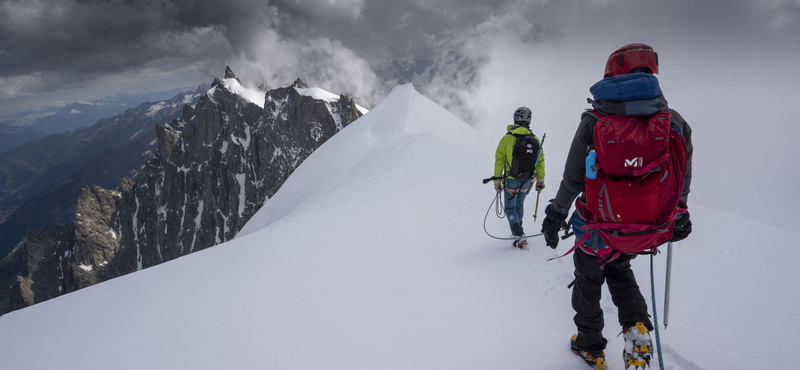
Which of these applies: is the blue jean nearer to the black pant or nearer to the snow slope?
the snow slope

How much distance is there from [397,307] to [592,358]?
2.34 meters

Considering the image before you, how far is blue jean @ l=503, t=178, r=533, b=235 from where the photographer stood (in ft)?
18.9

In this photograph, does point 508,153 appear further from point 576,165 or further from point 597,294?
point 597,294

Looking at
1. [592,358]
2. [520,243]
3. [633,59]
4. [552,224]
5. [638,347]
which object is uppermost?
[633,59]

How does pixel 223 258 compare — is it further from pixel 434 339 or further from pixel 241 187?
pixel 241 187

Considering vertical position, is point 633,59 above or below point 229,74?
below

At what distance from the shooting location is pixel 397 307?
4305 millimetres

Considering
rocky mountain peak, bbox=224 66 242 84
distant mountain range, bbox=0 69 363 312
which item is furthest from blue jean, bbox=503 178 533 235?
rocky mountain peak, bbox=224 66 242 84

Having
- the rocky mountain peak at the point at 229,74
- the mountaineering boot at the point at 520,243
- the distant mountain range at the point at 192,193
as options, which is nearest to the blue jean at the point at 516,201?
the mountaineering boot at the point at 520,243

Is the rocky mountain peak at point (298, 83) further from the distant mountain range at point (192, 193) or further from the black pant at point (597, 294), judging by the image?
the black pant at point (597, 294)

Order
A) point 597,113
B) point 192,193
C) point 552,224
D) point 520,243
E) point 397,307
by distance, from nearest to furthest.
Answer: point 597,113 < point 552,224 < point 397,307 < point 520,243 < point 192,193

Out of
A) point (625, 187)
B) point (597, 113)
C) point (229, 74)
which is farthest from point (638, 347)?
point (229, 74)

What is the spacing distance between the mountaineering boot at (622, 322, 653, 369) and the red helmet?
2.32m

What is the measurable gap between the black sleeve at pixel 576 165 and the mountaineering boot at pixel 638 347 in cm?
125
